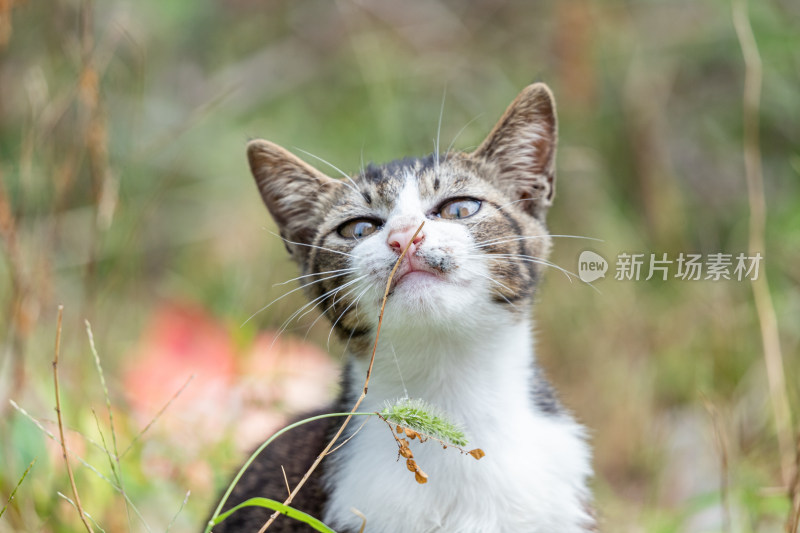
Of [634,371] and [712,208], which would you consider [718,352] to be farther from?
[712,208]

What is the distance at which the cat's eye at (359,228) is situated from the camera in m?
2.43

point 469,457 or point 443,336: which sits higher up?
point 443,336

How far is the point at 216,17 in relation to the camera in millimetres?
7336

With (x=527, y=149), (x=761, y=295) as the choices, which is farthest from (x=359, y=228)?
(x=761, y=295)

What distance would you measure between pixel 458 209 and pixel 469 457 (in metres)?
0.74

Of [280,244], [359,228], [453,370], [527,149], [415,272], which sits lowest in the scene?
[453,370]

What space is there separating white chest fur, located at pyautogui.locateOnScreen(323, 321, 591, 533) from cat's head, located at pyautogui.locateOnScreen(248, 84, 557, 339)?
0.48 feet

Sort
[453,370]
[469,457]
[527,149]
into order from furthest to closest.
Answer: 1. [527,149]
2. [453,370]
3. [469,457]

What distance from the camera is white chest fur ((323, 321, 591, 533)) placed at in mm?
2209

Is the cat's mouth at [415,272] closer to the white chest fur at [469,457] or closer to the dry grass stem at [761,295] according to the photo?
the white chest fur at [469,457]

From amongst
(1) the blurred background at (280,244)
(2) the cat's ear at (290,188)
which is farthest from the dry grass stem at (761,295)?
(2) the cat's ear at (290,188)

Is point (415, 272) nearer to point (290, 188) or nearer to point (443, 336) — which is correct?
point (443, 336)

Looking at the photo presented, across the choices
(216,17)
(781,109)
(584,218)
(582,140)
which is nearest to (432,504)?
(584,218)

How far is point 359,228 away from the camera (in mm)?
2432
